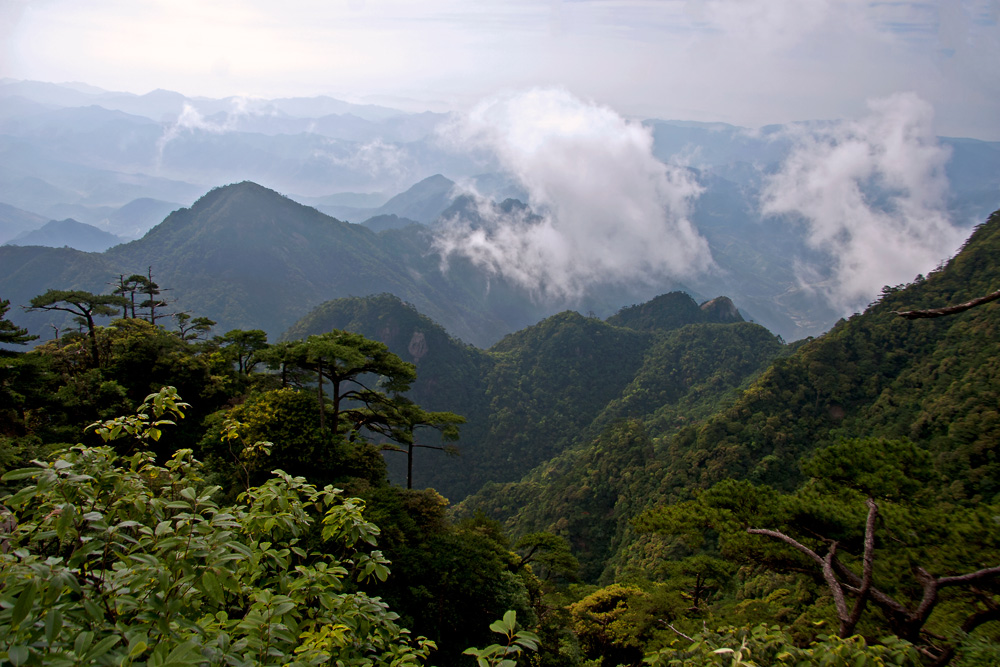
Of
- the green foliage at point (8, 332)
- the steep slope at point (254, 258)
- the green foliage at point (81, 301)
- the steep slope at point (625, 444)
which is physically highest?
the steep slope at point (254, 258)

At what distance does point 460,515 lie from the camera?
5272 cm

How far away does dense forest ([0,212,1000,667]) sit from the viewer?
9.32 feet

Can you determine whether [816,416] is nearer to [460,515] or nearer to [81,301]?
[460,515]

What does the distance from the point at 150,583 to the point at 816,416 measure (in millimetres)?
47797

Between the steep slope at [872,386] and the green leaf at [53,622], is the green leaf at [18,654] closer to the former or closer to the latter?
the green leaf at [53,622]

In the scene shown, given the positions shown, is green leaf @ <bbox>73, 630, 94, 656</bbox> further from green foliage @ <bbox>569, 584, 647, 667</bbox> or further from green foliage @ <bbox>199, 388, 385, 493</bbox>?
green foliage @ <bbox>569, 584, 647, 667</bbox>

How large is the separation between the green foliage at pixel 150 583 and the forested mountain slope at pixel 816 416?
30937mm

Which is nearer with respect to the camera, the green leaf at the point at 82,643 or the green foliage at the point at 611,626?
the green leaf at the point at 82,643

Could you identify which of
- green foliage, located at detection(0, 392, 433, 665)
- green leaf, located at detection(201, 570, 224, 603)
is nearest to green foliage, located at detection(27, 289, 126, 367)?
green foliage, located at detection(0, 392, 433, 665)

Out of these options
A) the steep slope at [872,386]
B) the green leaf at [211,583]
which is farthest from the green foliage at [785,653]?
the steep slope at [872,386]

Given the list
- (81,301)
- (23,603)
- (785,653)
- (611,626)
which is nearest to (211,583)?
(23,603)

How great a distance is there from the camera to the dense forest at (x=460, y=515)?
9.32 feet

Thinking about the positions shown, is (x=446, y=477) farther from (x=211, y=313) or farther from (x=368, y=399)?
(x=211, y=313)

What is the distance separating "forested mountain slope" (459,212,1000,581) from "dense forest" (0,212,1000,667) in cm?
22
